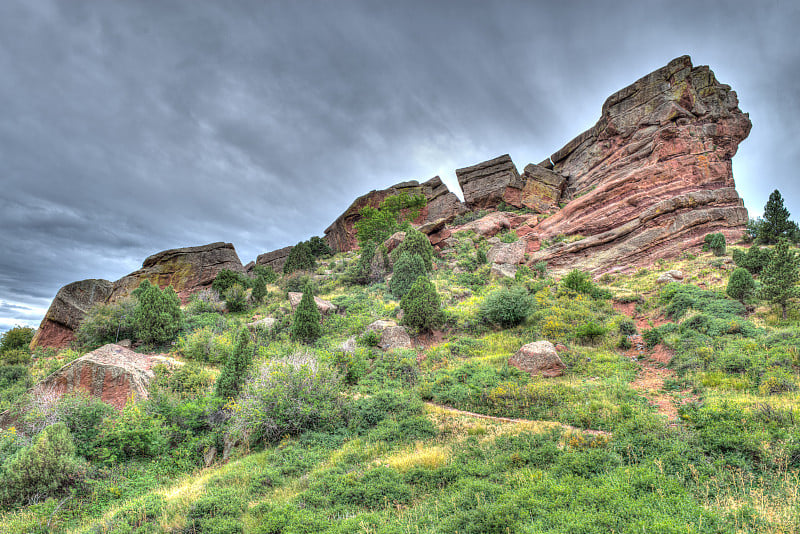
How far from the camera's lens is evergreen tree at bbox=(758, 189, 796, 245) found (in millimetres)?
19531

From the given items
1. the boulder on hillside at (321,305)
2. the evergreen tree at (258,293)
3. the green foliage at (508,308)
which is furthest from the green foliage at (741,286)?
the evergreen tree at (258,293)

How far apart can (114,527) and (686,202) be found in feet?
112

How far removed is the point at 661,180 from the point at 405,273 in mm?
23793

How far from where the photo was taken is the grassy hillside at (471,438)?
4539mm

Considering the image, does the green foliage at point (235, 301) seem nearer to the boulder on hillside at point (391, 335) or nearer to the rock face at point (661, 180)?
the boulder on hillside at point (391, 335)

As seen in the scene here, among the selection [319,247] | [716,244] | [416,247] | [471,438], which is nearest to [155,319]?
[416,247]

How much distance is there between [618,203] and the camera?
89.7 feet

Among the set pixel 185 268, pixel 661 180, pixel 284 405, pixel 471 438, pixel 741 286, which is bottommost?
pixel 471 438

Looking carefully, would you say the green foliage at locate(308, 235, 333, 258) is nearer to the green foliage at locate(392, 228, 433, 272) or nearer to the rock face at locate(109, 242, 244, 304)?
the rock face at locate(109, 242, 244, 304)

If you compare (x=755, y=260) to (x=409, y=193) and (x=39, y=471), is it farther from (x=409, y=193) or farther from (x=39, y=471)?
(x=409, y=193)

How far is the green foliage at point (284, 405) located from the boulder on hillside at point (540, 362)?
21.5ft

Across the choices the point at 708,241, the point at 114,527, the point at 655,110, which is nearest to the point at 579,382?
the point at 114,527

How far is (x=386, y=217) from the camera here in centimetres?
3806

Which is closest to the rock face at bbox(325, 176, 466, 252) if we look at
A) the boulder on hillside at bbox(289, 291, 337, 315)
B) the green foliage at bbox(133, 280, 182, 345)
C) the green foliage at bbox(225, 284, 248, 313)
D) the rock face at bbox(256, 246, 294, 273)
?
the rock face at bbox(256, 246, 294, 273)
